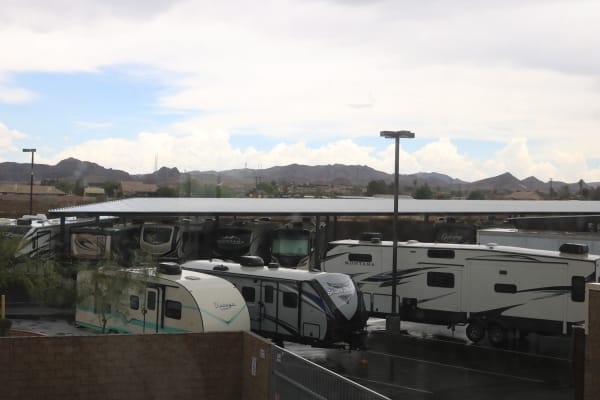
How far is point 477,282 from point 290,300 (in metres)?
7.07

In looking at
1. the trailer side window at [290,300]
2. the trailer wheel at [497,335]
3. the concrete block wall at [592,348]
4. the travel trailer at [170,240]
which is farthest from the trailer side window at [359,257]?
the travel trailer at [170,240]

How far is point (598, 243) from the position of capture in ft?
96.9

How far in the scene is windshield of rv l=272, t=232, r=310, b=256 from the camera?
134ft

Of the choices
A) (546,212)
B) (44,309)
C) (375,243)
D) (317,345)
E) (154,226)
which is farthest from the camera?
(546,212)

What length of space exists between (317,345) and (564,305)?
8.17 meters

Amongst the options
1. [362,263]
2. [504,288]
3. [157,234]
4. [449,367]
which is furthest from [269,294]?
[157,234]

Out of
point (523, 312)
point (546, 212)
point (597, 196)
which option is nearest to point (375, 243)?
point (523, 312)

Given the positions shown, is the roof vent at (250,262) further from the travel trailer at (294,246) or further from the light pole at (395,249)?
the travel trailer at (294,246)

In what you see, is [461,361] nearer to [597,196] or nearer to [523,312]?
[523,312]

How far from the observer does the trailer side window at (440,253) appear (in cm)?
2470

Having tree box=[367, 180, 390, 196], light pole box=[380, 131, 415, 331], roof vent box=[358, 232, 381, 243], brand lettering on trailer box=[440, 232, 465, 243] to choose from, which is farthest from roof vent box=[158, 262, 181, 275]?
tree box=[367, 180, 390, 196]

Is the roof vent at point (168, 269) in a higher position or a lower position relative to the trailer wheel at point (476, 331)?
higher

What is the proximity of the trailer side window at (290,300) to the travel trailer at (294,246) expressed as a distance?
18.6m

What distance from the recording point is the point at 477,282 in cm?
2416
